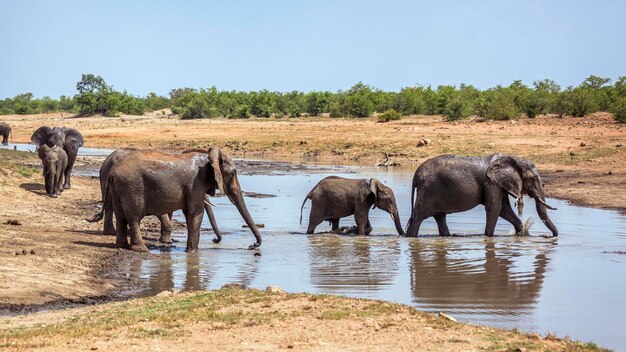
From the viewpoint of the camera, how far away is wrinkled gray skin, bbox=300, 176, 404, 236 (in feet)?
64.0

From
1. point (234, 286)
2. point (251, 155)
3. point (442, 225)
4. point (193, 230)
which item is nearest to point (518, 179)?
point (442, 225)

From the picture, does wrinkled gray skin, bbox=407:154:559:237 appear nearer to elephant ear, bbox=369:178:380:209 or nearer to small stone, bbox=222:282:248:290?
elephant ear, bbox=369:178:380:209

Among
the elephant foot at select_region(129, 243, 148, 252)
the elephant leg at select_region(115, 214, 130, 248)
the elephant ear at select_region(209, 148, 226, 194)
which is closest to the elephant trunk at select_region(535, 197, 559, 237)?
the elephant ear at select_region(209, 148, 226, 194)

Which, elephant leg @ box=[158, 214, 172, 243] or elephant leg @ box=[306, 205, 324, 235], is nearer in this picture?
elephant leg @ box=[158, 214, 172, 243]

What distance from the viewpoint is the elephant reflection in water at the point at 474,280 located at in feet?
39.9

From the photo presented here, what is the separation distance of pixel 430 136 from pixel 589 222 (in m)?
21.0

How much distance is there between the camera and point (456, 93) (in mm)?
61500

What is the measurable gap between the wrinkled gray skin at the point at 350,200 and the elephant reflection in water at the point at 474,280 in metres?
2.22

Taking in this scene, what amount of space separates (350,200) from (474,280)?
5.99 m

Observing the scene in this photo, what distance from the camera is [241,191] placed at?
778 inches

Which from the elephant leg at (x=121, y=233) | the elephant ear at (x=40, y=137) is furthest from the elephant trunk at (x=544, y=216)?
the elephant ear at (x=40, y=137)

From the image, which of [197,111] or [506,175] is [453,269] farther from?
[197,111]

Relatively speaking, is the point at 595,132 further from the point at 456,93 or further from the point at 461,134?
the point at 456,93

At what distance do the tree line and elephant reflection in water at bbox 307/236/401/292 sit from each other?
28237 mm
